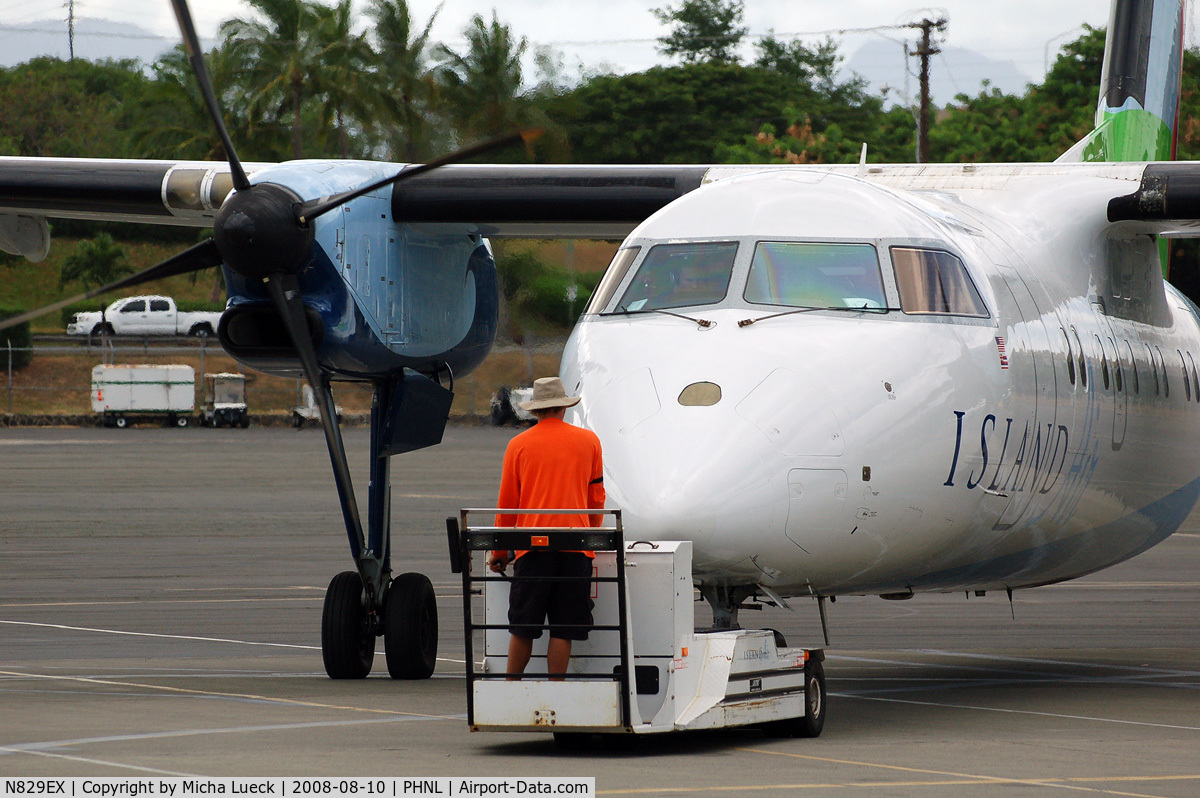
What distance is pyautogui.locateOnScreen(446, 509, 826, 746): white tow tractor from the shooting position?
8.00 meters

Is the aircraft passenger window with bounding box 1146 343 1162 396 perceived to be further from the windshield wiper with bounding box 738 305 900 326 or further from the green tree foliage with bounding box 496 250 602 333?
the green tree foliage with bounding box 496 250 602 333

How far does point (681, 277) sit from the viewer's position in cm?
944

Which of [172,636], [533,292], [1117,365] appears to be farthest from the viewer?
[533,292]

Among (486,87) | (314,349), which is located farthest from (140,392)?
(314,349)

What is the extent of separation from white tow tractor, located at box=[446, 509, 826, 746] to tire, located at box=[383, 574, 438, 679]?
14.2 feet

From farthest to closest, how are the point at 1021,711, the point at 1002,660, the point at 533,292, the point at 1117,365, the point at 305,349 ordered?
the point at 533,292 → the point at 1002,660 → the point at 1117,365 → the point at 305,349 → the point at 1021,711

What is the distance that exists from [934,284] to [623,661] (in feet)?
9.95

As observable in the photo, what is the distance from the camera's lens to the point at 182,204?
43.9 feet

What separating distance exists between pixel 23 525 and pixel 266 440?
24.0 metres

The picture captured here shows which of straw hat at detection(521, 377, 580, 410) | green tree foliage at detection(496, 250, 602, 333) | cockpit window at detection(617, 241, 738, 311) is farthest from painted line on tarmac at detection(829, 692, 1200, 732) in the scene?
green tree foliage at detection(496, 250, 602, 333)

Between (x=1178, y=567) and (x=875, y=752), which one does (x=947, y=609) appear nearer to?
(x=1178, y=567)

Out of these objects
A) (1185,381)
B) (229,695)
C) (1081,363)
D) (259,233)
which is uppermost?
(259,233)

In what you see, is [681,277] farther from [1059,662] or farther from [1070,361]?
[1059,662]

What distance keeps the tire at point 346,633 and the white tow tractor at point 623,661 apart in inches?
166
